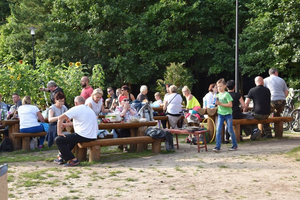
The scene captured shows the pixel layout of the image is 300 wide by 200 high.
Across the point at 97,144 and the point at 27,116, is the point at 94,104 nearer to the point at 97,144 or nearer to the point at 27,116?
the point at 97,144

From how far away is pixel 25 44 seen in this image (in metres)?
32.4

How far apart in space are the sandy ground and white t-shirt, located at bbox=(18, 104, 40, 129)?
2.05 m

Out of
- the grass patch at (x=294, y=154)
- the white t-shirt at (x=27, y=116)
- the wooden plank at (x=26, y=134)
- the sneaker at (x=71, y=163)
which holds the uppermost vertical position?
the white t-shirt at (x=27, y=116)

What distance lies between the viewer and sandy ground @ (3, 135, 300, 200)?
606 centimetres

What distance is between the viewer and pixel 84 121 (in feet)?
27.8

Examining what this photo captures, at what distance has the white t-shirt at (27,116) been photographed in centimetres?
1061

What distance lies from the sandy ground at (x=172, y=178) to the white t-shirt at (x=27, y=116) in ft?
6.71

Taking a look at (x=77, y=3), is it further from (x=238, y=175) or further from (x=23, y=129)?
(x=238, y=175)

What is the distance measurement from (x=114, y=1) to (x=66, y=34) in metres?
3.87

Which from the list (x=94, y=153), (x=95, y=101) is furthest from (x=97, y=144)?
(x=95, y=101)

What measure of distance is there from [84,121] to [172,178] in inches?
90.5

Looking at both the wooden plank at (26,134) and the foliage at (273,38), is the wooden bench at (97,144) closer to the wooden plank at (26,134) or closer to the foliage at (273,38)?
the wooden plank at (26,134)

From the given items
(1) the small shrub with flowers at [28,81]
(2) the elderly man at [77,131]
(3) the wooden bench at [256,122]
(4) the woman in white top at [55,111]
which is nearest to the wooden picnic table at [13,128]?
(4) the woman in white top at [55,111]

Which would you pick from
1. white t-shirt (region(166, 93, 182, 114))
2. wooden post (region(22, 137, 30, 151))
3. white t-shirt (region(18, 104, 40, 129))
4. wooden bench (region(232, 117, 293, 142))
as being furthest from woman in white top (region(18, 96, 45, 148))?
wooden bench (region(232, 117, 293, 142))
